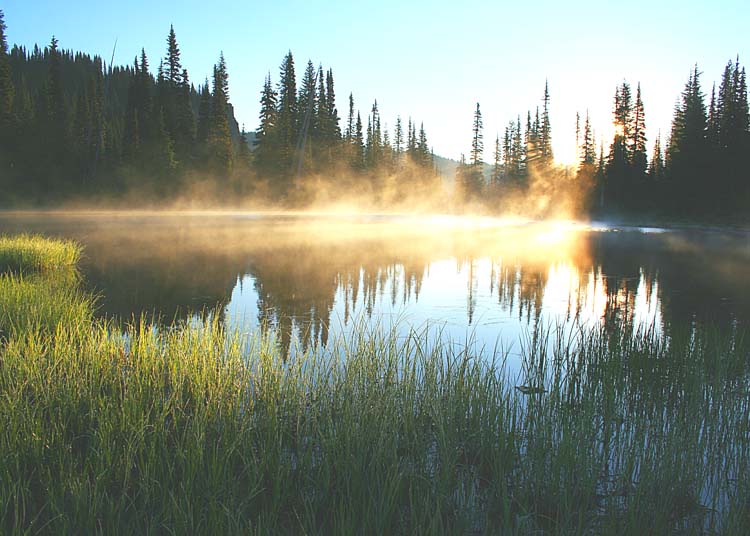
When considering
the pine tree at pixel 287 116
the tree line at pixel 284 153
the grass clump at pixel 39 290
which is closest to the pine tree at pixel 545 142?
the tree line at pixel 284 153

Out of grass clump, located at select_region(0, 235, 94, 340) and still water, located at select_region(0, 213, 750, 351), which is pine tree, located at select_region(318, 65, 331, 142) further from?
grass clump, located at select_region(0, 235, 94, 340)

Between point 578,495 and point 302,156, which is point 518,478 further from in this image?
point 302,156

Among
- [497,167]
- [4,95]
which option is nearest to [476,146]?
[497,167]

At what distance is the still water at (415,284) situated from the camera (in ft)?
37.0

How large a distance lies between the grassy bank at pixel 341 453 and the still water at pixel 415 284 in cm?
220

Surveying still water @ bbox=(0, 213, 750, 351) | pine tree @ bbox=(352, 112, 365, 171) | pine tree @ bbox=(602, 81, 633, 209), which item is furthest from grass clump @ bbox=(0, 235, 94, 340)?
pine tree @ bbox=(352, 112, 365, 171)

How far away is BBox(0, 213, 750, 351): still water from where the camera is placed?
11273mm

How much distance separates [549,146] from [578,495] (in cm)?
7916

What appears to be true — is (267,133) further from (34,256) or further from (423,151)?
(34,256)

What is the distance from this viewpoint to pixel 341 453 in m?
3.96

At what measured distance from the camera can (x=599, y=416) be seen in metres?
5.45

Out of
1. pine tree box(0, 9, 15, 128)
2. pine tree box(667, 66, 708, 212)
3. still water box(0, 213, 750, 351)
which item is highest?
pine tree box(0, 9, 15, 128)

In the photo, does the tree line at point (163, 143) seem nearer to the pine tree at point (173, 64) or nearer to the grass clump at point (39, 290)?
the pine tree at point (173, 64)

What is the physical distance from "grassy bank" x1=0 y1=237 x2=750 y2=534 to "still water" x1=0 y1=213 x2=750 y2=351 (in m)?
2.20
